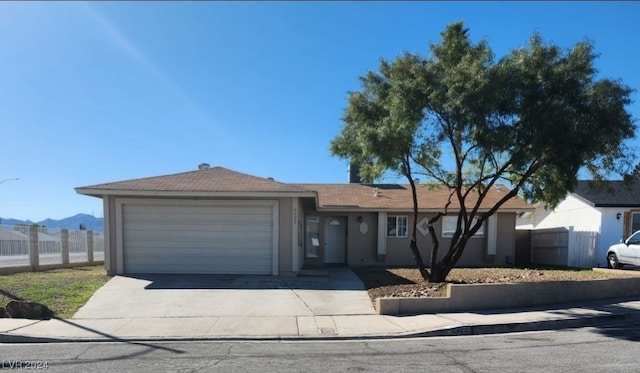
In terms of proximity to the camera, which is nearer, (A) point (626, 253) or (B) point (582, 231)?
(A) point (626, 253)

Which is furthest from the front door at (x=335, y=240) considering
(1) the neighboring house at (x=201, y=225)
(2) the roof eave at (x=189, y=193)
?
(2) the roof eave at (x=189, y=193)

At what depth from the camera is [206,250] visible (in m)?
15.2

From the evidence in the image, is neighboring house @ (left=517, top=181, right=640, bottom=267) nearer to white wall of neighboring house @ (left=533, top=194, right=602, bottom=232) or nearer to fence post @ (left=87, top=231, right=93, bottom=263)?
white wall of neighboring house @ (left=533, top=194, right=602, bottom=232)

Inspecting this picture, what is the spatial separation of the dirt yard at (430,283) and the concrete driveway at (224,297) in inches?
23.3

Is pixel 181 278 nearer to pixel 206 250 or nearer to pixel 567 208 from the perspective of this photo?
pixel 206 250

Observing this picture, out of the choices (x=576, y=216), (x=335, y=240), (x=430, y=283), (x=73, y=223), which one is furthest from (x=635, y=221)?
(x=73, y=223)

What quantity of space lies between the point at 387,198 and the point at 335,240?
2981mm

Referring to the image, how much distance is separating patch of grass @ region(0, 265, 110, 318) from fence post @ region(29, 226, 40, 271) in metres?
0.87

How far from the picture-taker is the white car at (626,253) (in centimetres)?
1600

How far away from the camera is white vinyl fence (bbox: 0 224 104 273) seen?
15625 mm

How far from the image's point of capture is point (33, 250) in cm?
1630

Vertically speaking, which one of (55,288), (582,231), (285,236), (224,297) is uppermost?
(285,236)

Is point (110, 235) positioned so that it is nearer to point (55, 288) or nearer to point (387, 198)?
point (55, 288)

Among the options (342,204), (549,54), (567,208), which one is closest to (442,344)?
(549,54)
